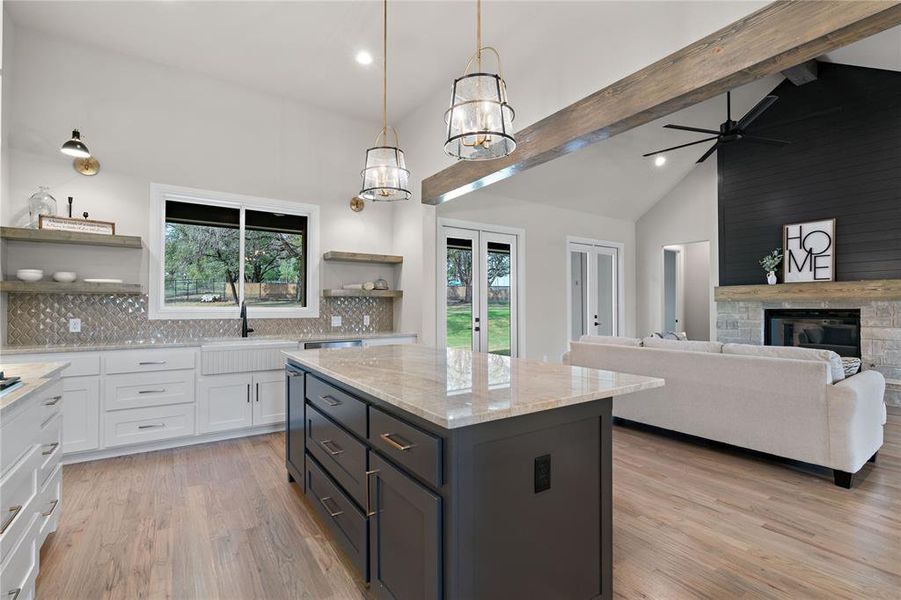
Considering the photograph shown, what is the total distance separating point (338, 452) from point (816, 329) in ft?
21.7

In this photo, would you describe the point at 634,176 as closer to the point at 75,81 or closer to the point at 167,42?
the point at 167,42

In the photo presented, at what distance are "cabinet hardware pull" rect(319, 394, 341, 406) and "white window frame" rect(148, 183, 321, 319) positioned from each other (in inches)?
106

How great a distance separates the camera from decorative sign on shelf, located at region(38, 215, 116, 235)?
3465mm

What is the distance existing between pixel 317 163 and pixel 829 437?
512cm

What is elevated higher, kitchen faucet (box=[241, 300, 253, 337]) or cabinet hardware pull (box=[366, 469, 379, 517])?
kitchen faucet (box=[241, 300, 253, 337])

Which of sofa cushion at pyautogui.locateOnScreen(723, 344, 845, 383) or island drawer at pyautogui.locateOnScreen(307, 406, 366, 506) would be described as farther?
sofa cushion at pyautogui.locateOnScreen(723, 344, 845, 383)

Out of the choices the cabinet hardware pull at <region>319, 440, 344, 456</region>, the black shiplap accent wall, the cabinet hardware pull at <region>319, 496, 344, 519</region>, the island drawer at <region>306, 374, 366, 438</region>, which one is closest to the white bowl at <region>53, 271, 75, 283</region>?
the island drawer at <region>306, 374, 366, 438</region>

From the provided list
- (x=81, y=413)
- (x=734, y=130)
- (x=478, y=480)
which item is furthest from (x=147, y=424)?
(x=734, y=130)

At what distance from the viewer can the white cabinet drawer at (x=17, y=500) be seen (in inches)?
55.4

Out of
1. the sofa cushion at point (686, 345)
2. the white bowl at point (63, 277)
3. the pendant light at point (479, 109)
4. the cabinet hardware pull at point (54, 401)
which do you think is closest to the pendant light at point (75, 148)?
the white bowl at point (63, 277)

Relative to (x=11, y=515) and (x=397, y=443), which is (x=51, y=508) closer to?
(x=11, y=515)

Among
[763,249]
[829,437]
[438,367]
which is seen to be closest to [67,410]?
[438,367]

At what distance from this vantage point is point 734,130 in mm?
5078

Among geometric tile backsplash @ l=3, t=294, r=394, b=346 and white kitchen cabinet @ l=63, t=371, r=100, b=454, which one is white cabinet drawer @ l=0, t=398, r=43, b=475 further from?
geometric tile backsplash @ l=3, t=294, r=394, b=346
